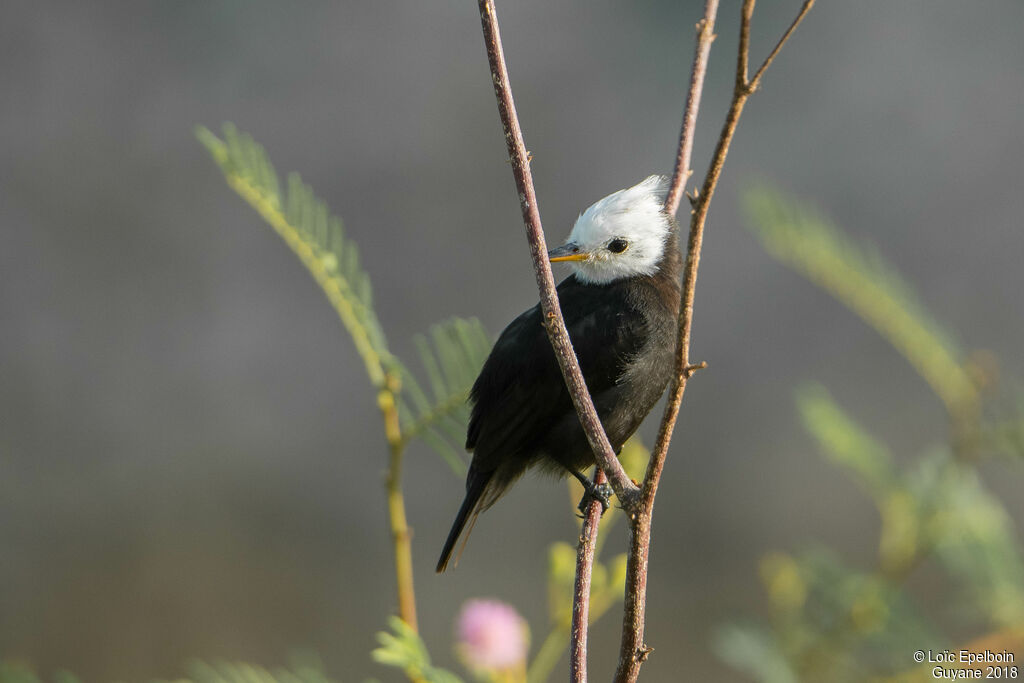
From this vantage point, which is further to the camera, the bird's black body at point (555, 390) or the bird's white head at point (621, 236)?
the bird's white head at point (621, 236)

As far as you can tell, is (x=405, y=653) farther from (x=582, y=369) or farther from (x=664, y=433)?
(x=582, y=369)

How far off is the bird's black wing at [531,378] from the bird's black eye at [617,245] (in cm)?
19

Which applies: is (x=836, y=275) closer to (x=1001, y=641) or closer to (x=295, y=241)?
(x=1001, y=641)

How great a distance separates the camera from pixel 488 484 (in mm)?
2379

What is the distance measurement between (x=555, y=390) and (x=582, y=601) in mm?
919

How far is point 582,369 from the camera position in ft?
7.68

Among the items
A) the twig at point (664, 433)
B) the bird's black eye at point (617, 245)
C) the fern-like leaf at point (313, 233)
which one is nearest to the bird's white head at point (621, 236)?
the bird's black eye at point (617, 245)

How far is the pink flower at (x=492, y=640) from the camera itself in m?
1.58

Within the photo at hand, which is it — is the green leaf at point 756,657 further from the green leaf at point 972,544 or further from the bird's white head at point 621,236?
the bird's white head at point 621,236

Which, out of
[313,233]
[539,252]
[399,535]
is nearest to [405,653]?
[399,535]

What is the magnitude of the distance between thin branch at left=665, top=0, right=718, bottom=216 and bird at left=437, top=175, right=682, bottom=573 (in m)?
0.31

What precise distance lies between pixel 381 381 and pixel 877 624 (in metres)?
1.16

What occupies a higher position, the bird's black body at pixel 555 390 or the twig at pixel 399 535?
the bird's black body at pixel 555 390

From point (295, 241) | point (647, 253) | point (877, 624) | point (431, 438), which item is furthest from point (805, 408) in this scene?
point (295, 241)
